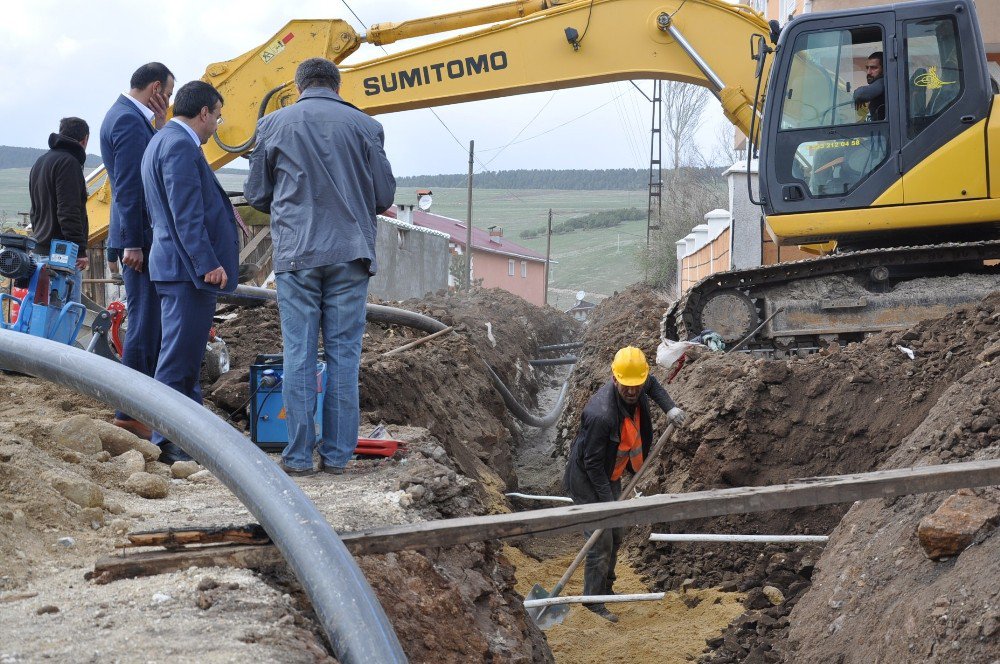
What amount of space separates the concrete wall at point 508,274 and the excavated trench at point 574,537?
41.6m

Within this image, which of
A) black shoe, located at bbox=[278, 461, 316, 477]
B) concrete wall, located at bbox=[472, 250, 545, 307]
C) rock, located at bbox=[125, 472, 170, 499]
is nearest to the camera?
rock, located at bbox=[125, 472, 170, 499]

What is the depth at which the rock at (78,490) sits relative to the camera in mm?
3969

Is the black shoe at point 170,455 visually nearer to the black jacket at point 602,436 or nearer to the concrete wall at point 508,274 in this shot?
the black jacket at point 602,436

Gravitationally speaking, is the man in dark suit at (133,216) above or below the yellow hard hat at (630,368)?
above

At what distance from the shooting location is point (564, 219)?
9412 cm

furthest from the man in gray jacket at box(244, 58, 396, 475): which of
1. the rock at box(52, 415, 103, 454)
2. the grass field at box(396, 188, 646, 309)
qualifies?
the grass field at box(396, 188, 646, 309)

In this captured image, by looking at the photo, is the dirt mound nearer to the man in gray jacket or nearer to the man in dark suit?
the man in gray jacket

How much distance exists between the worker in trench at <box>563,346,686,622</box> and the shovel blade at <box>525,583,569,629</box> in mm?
335

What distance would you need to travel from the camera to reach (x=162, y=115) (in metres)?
6.16

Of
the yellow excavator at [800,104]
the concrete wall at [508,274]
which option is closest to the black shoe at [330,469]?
the yellow excavator at [800,104]

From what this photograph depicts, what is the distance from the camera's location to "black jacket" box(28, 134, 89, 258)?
6578mm

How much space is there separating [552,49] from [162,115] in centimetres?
475

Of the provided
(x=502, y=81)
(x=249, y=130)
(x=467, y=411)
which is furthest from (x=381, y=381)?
(x=502, y=81)

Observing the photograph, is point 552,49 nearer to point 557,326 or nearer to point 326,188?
point 326,188
